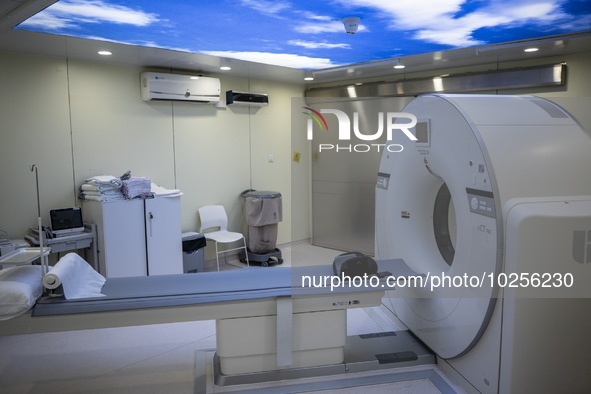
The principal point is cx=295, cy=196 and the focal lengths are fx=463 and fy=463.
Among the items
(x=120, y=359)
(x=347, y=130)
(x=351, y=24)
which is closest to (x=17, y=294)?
(x=120, y=359)

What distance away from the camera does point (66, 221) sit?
12.8 ft

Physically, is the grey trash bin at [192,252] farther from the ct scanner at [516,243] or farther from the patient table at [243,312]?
the ct scanner at [516,243]

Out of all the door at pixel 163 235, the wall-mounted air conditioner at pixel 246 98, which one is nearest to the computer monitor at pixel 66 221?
the door at pixel 163 235

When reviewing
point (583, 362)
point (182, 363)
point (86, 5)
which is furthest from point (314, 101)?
point (583, 362)

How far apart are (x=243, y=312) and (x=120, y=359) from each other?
99cm

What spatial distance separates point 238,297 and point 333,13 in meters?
1.81

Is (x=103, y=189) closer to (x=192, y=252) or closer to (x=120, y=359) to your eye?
(x=192, y=252)

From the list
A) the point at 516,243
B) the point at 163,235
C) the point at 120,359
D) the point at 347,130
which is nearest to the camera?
the point at 516,243

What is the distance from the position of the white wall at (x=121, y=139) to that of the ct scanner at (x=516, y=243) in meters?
3.07

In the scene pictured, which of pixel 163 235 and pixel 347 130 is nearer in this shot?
pixel 163 235

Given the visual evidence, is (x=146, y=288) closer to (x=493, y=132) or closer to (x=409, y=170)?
(x=409, y=170)

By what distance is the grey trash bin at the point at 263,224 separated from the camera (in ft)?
16.6

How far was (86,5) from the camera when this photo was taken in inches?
105

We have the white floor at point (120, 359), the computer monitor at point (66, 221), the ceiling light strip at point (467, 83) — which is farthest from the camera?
the ceiling light strip at point (467, 83)
